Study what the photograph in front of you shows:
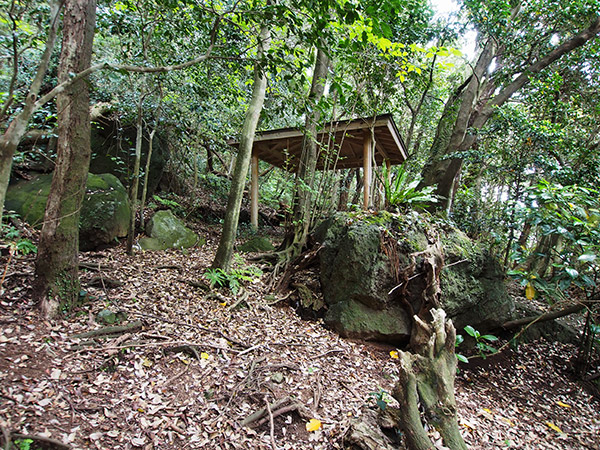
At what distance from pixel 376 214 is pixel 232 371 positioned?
125 inches

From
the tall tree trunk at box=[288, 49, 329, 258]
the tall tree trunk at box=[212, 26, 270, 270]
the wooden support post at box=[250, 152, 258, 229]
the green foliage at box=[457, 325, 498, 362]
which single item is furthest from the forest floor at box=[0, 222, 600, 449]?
the wooden support post at box=[250, 152, 258, 229]

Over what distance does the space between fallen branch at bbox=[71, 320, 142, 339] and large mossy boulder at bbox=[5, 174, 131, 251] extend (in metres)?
2.42

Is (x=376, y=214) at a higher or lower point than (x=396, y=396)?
higher

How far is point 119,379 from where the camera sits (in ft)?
8.14

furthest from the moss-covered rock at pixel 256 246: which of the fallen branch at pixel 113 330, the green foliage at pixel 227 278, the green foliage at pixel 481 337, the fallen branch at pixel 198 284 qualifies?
the green foliage at pixel 481 337

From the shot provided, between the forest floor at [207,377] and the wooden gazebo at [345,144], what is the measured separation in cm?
318

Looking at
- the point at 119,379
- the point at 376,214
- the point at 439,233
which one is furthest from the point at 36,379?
the point at 439,233

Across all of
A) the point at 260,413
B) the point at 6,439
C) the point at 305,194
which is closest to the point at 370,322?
the point at 260,413

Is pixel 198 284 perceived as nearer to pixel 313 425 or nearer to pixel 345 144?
pixel 313 425

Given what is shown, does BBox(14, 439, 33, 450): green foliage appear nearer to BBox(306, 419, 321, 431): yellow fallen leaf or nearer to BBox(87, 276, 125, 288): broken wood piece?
BBox(306, 419, 321, 431): yellow fallen leaf

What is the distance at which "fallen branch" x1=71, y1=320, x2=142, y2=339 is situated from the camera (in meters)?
2.78

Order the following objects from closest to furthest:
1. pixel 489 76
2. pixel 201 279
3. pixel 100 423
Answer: pixel 100 423 → pixel 201 279 → pixel 489 76

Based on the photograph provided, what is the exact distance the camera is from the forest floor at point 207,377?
2143 mm

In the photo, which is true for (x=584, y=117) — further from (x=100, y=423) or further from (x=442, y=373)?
(x=100, y=423)
